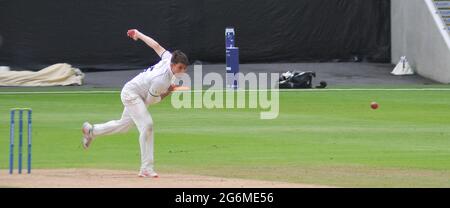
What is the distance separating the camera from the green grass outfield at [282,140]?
575 inches

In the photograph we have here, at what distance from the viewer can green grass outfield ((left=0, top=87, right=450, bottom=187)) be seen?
14.6 metres

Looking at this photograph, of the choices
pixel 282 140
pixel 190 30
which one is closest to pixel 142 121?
pixel 282 140

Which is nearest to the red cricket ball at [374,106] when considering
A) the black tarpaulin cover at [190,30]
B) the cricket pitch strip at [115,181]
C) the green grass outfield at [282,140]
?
the green grass outfield at [282,140]

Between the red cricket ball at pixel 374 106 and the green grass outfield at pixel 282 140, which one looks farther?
the red cricket ball at pixel 374 106

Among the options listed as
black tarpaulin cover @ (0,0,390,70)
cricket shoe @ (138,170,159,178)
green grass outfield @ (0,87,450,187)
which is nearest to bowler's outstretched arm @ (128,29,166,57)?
cricket shoe @ (138,170,159,178)

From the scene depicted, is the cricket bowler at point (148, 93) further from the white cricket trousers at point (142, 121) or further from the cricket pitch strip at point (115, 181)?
the cricket pitch strip at point (115, 181)

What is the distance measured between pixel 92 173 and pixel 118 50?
2515cm

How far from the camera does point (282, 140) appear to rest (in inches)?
749

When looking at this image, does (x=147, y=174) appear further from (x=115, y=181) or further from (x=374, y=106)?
(x=374, y=106)

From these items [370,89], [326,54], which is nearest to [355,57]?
[326,54]

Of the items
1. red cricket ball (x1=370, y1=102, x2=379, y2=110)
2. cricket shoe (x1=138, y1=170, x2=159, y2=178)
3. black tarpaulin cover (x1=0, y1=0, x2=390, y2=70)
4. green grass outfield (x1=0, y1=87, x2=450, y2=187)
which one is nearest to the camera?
cricket shoe (x1=138, y1=170, x2=159, y2=178)

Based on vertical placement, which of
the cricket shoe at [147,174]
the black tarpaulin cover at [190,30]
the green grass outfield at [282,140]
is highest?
the black tarpaulin cover at [190,30]

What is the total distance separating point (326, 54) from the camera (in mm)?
40125

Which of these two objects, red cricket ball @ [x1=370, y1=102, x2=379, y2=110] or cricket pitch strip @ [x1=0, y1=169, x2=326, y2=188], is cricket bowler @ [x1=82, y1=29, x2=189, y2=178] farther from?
red cricket ball @ [x1=370, y1=102, x2=379, y2=110]
